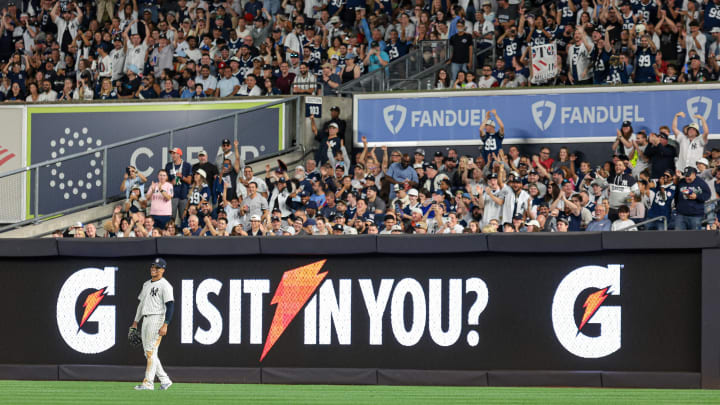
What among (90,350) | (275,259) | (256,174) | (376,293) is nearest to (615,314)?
(376,293)

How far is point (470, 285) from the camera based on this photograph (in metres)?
14.1

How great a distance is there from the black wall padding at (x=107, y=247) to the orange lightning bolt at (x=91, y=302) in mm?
521

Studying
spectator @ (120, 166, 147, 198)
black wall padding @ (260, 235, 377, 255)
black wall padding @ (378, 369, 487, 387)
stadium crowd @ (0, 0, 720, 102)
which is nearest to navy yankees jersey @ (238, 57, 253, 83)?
stadium crowd @ (0, 0, 720, 102)

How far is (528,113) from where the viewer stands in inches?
902

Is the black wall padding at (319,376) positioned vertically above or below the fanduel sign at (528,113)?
below

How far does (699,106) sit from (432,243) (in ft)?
32.3

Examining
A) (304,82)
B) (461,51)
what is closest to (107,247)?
(304,82)

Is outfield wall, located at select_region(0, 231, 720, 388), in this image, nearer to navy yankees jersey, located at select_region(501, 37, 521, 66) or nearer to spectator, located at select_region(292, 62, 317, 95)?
spectator, located at select_region(292, 62, 317, 95)

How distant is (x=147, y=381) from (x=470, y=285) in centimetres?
420

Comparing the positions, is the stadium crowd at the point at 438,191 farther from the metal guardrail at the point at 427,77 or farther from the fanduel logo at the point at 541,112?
the metal guardrail at the point at 427,77

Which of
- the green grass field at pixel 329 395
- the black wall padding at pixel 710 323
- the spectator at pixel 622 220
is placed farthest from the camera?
the spectator at pixel 622 220

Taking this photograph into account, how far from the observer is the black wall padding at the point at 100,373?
49.4 ft

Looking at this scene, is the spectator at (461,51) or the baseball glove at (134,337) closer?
the baseball glove at (134,337)

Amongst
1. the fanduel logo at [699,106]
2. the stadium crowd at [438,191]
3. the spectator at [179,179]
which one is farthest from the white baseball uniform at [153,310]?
the fanduel logo at [699,106]
